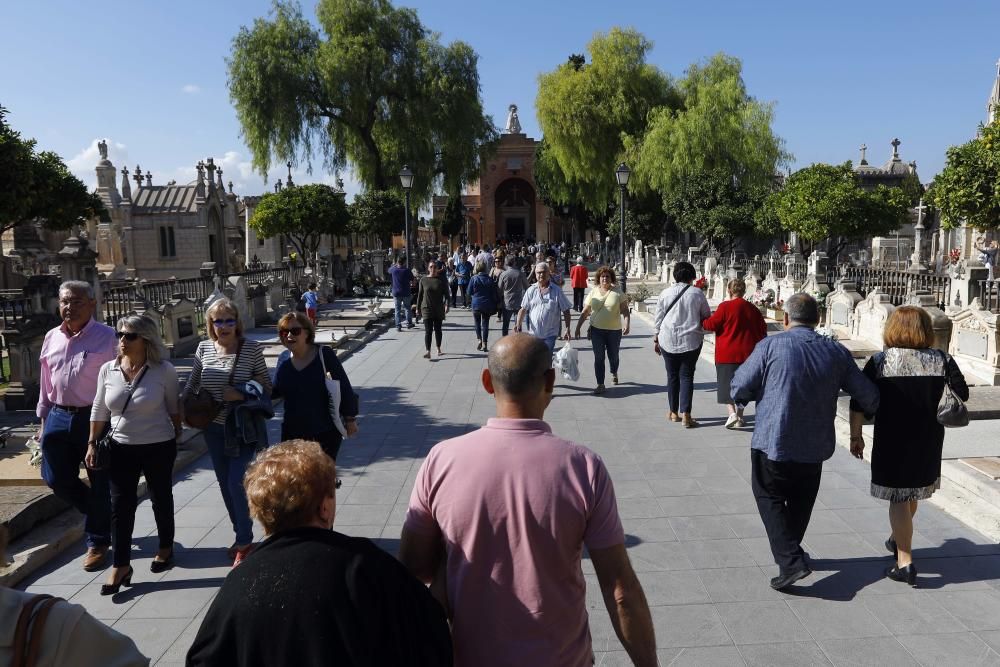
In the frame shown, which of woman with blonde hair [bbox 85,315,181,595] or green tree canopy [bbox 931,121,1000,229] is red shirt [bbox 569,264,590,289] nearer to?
green tree canopy [bbox 931,121,1000,229]

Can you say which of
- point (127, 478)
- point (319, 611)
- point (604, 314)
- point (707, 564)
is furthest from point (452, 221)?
point (319, 611)

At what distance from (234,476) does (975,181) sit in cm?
1351

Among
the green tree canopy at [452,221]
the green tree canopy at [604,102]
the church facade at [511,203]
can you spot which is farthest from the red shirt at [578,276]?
the church facade at [511,203]

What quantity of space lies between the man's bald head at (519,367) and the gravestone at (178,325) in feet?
39.1

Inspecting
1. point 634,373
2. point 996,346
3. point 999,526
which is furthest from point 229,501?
point 996,346

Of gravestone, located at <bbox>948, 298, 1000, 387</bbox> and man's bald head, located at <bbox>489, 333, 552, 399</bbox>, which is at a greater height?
man's bald head, located at <bbox>489, 333, 552, 399</bbox>

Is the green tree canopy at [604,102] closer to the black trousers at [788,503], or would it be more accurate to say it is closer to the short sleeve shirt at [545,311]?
the short sleeve shirt at [545,311]

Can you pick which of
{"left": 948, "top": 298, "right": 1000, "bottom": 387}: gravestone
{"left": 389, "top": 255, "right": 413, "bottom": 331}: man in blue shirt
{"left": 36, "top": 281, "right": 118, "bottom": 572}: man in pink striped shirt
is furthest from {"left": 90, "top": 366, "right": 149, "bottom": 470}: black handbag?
{"left": 389, "top": 255, "right": 413, "bottom": 331}: man in blue shirt

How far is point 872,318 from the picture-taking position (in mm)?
12773

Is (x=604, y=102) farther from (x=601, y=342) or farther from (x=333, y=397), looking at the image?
(x=333, y=397)

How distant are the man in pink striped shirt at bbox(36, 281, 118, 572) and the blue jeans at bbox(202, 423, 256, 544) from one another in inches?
26.0

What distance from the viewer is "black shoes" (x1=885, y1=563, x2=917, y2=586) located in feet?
13.5


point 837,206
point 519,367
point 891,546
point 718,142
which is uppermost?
point 718,142

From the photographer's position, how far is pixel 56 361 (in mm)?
4496
